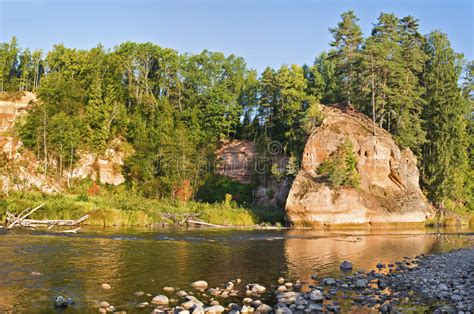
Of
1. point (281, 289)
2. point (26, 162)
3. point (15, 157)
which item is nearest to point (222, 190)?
point (26, 162)

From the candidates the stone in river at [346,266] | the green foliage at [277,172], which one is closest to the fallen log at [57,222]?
the green foliage at [277,172]

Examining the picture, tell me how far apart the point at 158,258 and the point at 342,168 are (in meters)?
32.1

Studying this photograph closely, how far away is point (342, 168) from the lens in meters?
53.7

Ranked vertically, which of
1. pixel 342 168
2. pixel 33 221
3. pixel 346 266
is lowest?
pixel 346 266

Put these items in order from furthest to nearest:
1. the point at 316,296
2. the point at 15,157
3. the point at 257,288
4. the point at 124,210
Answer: the point at 15,157 < the point at 124,210 < the point at 257,288 < the point at 316,296

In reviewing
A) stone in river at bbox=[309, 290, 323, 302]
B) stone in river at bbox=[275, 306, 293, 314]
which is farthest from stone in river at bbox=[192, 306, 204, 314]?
stone in river at bbox=[309, 290, 323, 302]

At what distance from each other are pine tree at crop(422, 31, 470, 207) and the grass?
24.8 meters

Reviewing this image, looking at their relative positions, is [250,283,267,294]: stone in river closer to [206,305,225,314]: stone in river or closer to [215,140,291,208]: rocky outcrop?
[206,305,225,314]: stone in river

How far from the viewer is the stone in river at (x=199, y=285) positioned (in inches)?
778

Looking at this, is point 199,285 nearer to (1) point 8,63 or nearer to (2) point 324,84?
(2) point 324,84

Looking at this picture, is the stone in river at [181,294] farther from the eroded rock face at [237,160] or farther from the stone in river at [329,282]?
the eroded rock face at [237,160]

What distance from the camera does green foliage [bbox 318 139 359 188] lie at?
52.7 metres

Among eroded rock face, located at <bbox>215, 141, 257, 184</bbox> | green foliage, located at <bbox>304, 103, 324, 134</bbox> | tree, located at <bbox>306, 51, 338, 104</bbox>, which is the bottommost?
eroded rock face, located at <bbox>215, 141, 257, 184</bbox>

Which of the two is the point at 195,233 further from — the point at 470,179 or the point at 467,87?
the point at 467,87
